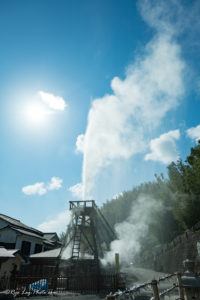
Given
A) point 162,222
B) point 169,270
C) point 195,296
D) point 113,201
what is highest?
point 113,201

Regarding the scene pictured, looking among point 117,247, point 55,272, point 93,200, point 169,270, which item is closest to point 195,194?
point 169,270

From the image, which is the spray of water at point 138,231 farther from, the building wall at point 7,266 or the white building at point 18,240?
the building wall at point 7,266

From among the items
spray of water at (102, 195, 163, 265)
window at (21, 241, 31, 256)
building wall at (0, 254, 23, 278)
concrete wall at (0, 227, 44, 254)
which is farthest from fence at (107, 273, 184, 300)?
spray of water at (102, 195, 163, 265)

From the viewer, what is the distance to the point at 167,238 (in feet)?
133

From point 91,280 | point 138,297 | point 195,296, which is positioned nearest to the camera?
point 195,296

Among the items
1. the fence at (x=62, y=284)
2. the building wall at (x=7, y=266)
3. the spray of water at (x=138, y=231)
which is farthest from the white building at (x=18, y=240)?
the spray of water at (x=138, y=231)

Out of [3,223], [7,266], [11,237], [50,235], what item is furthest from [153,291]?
[50,235]

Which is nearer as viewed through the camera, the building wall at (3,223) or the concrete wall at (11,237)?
the concrete wall at (11,237)

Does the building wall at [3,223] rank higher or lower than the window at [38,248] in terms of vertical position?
higher

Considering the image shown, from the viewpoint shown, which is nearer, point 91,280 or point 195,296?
point 195,296

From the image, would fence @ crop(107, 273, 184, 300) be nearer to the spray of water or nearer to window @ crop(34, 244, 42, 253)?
window @ crop(34, 244, 42, 253)

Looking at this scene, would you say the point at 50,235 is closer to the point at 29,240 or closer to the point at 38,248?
the point at 38,248

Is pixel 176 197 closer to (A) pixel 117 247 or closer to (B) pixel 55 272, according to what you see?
(A) pixel 117 247

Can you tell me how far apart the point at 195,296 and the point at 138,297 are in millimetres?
4131
